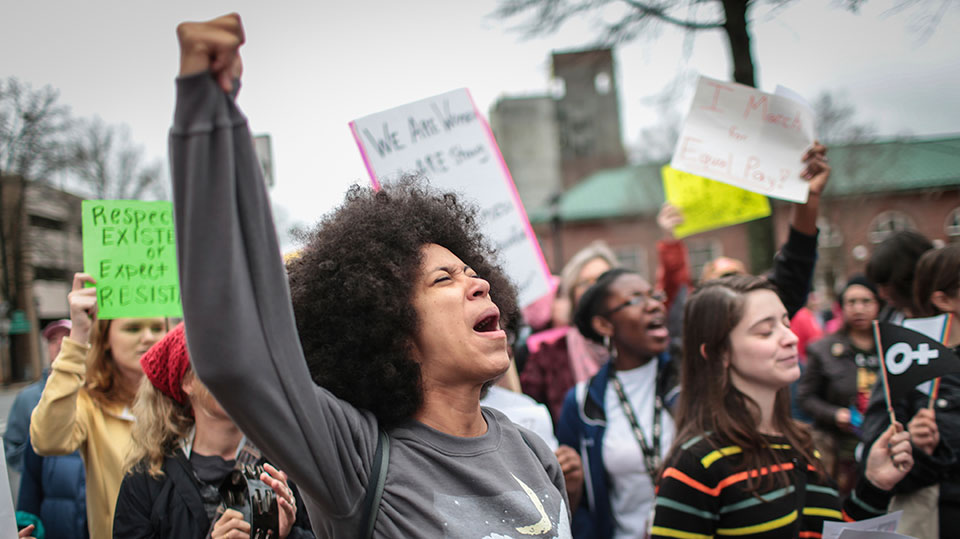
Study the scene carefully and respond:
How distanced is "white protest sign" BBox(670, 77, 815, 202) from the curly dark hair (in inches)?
66.2

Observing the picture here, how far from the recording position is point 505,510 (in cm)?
147

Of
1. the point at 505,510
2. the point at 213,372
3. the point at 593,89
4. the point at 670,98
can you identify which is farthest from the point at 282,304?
the point at 593,89

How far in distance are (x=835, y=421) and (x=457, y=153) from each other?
3133 mm

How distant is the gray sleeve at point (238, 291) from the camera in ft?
3.44

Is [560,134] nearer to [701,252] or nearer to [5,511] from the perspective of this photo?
[701,252]

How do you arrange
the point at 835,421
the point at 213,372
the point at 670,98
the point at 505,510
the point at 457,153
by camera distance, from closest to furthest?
the point at 213,372, the point at 505,510, the point at 457,153, the point at 835,421, the point at 670,98

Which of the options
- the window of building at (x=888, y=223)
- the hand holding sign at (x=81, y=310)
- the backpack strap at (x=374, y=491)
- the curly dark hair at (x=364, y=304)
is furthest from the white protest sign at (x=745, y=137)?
the window of building at (x=888, y=223)

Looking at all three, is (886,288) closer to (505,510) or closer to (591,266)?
(591,266)

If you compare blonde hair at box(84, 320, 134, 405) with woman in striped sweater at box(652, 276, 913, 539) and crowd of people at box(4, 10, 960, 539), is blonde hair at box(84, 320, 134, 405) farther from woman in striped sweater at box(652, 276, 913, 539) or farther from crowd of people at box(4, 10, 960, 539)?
woman in striped sweater at box(652, 276, 913, 539)

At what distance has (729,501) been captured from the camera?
2201 mm

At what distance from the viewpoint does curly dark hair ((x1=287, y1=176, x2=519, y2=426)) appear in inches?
61.6

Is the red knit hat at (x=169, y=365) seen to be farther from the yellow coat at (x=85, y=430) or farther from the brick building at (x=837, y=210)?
the brick building at (x=837, y=210)

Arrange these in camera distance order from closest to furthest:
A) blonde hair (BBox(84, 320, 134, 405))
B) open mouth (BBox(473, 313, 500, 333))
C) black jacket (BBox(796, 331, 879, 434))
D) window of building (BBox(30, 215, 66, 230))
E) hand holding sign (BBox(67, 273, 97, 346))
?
open mouth (BBox(473, 313, 500, 333)) → hand holding sign (BBox(67, 273, 97, 346)) → blonde hair (BBox(84, 320, 134, 405)) → black jacket (BBox(796, 331, 879, 434)) → window of building (BBox(30, 215, 66, 230))

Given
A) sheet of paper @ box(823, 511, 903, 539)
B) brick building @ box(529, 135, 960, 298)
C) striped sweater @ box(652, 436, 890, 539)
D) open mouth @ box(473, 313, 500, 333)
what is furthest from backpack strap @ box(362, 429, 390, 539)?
brick building @ box(529, 135, 960, 298)
